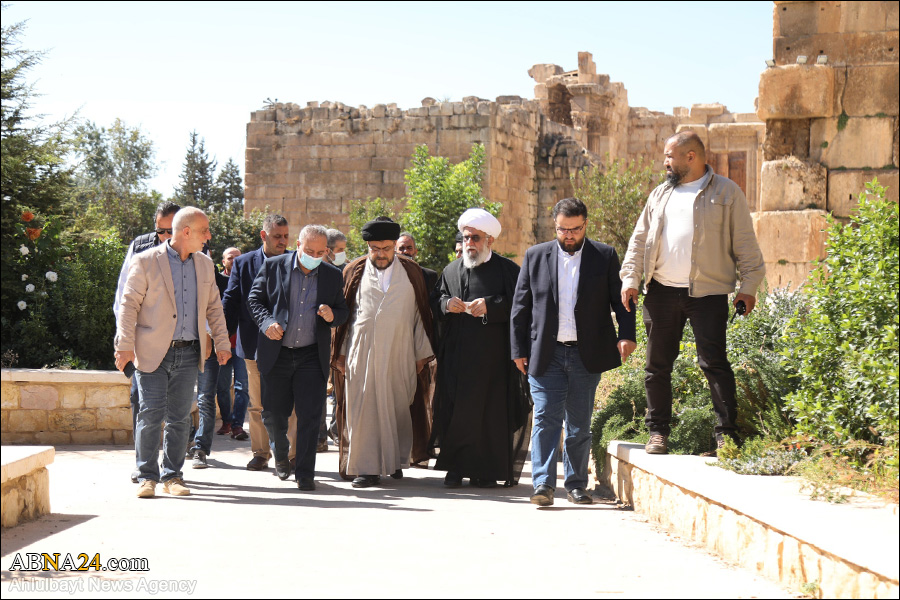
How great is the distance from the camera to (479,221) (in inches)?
271

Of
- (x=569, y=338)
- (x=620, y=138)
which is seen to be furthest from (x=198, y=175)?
(x=569, y=338)

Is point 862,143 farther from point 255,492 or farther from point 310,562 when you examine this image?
point 310,562

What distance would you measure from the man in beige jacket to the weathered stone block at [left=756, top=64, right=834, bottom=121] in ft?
17.0

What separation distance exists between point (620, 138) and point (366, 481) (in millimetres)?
21893

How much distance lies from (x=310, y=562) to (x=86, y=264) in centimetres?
639

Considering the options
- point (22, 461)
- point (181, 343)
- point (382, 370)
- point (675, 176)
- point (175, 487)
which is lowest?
point (175, 487)

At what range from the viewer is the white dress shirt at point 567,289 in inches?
238

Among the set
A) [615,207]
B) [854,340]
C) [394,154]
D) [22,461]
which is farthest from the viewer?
[394,154]

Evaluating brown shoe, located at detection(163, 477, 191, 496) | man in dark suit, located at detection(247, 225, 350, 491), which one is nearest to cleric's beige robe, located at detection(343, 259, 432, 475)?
man in dark suit, located at detection(247, 225, 350, 491)

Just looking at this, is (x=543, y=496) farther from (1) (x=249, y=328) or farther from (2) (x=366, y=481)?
(1) (x=249, y=328)

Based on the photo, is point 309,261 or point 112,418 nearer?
point 309,261

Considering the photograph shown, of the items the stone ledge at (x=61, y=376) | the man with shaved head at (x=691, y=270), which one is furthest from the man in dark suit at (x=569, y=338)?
the stone ledge at (x=61, y=376)

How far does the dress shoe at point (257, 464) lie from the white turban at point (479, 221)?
243cm

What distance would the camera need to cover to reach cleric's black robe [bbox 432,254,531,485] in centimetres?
676
